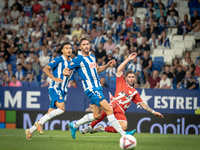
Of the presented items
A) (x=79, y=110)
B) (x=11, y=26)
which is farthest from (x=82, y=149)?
(x=11, y=26)

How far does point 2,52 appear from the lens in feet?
44.5

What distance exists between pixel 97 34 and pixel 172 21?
3161 mm

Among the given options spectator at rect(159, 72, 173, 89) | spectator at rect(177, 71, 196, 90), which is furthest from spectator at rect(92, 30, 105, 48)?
spectator at rect(177, 71, 196, 90)

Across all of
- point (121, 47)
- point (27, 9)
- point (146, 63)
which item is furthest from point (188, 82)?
point (27, 9)

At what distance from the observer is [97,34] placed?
Result: 13.5m

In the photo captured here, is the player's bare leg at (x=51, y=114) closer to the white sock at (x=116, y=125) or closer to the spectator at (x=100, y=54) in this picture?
the white sock at (x=116, y=125)

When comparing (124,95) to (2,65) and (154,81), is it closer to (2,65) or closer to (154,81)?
(154,81)

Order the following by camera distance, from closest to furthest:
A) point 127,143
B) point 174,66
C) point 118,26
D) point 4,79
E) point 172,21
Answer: point 127,143, point 174,66, point 4,79, point 172,21, point 118,26

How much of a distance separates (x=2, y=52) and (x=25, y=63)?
1.78 meters

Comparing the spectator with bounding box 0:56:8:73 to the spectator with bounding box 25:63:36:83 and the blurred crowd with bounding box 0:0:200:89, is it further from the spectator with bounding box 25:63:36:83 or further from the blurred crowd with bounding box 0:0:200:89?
the spectator with bounding box 25:63:36:83

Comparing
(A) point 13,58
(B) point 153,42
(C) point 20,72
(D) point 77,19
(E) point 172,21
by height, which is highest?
(D) point 77,19

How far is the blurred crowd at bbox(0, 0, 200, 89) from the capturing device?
36.4ft

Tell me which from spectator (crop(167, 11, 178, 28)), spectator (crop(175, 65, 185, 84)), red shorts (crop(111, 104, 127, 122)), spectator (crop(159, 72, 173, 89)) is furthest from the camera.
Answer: spectator (crop(167, 11, 178, 28))

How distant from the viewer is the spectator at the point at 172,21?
43.0 ft
